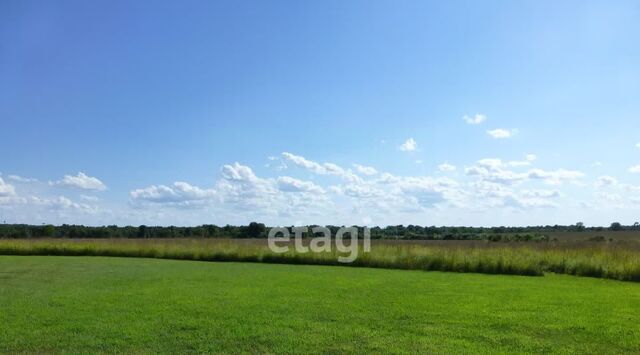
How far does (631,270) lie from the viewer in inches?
703

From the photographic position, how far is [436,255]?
73.4 ft

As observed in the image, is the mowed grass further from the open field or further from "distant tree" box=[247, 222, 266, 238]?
"distant tree" box=[247, 222, 266, 238]

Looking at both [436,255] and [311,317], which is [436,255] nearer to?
[436,255]

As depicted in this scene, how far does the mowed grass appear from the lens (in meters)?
7.09

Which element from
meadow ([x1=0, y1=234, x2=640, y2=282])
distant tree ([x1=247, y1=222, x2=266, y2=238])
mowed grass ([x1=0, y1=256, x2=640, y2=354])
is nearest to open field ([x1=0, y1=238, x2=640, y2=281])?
meadow ([x1=0, y1=234, x2=640, y2=282])

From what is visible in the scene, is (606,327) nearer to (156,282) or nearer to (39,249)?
(156,282)

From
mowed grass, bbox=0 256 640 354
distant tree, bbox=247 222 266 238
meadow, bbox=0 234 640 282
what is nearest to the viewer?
mowed grass, bbox=0 256 640 354

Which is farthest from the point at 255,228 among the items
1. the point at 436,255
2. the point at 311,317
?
the point at 311,317

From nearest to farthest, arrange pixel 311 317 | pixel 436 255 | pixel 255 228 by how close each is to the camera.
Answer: pixel 311 317
pixel 436 255
pixel 255 228

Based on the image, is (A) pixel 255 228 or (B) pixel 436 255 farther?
(A) pixel 255 228

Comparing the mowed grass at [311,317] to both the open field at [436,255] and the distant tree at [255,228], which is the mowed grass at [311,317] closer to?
the open field at [436,255]

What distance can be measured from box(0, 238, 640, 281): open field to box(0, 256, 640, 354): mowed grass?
218 inches

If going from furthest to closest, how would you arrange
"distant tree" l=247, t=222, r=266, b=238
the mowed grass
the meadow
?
"distant tree" l=247, t=222, r=266, b=238
the meadow
the mowed grass

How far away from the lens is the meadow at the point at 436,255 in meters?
19.5
